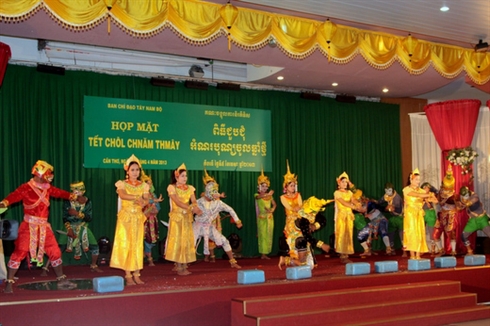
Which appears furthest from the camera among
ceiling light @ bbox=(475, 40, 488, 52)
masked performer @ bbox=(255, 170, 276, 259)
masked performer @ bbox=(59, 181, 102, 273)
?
masked performer @ bbox=(255, 170, 276, 259)

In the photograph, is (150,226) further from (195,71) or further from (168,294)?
(168,294)

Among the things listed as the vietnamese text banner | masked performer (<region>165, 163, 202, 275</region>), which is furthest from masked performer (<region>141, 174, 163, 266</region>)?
masked performer (<region>165, 163, 202, 275</region>)

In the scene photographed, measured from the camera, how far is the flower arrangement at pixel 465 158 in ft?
36.9

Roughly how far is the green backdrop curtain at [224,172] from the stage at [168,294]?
→ 1.90 metres

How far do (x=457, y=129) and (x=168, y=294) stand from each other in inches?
309

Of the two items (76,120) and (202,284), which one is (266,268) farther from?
(76,120)

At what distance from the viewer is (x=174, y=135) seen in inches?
417

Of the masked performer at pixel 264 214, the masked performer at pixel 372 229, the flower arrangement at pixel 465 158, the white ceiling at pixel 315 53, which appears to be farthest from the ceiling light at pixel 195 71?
the flower arrangement at pixel 465 158

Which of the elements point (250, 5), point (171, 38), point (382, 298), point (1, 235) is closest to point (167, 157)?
point (171, 38)

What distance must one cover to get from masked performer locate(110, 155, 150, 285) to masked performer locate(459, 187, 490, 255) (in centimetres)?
636

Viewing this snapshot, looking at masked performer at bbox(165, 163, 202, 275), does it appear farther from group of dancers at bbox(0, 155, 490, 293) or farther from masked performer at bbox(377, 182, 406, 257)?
masked performer at bbox(377, 182, 406, 257)

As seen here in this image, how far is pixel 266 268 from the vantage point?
27.8 ft

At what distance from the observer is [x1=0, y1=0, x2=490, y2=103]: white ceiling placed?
26.3ft

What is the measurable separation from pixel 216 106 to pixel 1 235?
6914 mm
